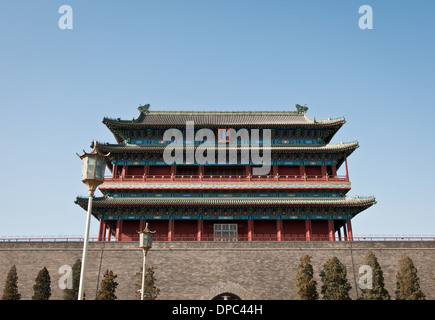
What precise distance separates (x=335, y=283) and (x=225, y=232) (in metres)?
10.9

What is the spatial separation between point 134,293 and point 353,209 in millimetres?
18850

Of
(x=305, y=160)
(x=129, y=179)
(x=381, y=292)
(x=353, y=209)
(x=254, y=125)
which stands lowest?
(x=381, y=292)

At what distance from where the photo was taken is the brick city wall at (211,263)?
28.6 meters

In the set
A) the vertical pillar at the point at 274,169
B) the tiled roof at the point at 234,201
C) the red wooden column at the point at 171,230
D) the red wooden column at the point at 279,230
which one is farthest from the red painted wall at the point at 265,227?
the red wooden column at the point at 171,230

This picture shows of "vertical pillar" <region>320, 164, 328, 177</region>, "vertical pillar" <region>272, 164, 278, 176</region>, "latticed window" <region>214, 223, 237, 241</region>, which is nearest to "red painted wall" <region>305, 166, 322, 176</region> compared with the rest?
"vertical pillar" <region>320, 164, 328, 177</region>

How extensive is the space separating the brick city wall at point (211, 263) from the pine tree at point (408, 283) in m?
2.81

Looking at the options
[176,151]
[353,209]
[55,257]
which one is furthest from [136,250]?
[353,209]

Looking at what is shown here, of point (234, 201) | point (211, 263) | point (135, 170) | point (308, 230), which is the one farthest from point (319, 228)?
point (135, 170)

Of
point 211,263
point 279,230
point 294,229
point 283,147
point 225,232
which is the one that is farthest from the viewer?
point 283,147

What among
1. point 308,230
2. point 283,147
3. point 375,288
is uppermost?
point 283,147

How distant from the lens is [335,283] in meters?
25.2

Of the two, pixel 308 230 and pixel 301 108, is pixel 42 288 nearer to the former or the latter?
pixel 308 230
